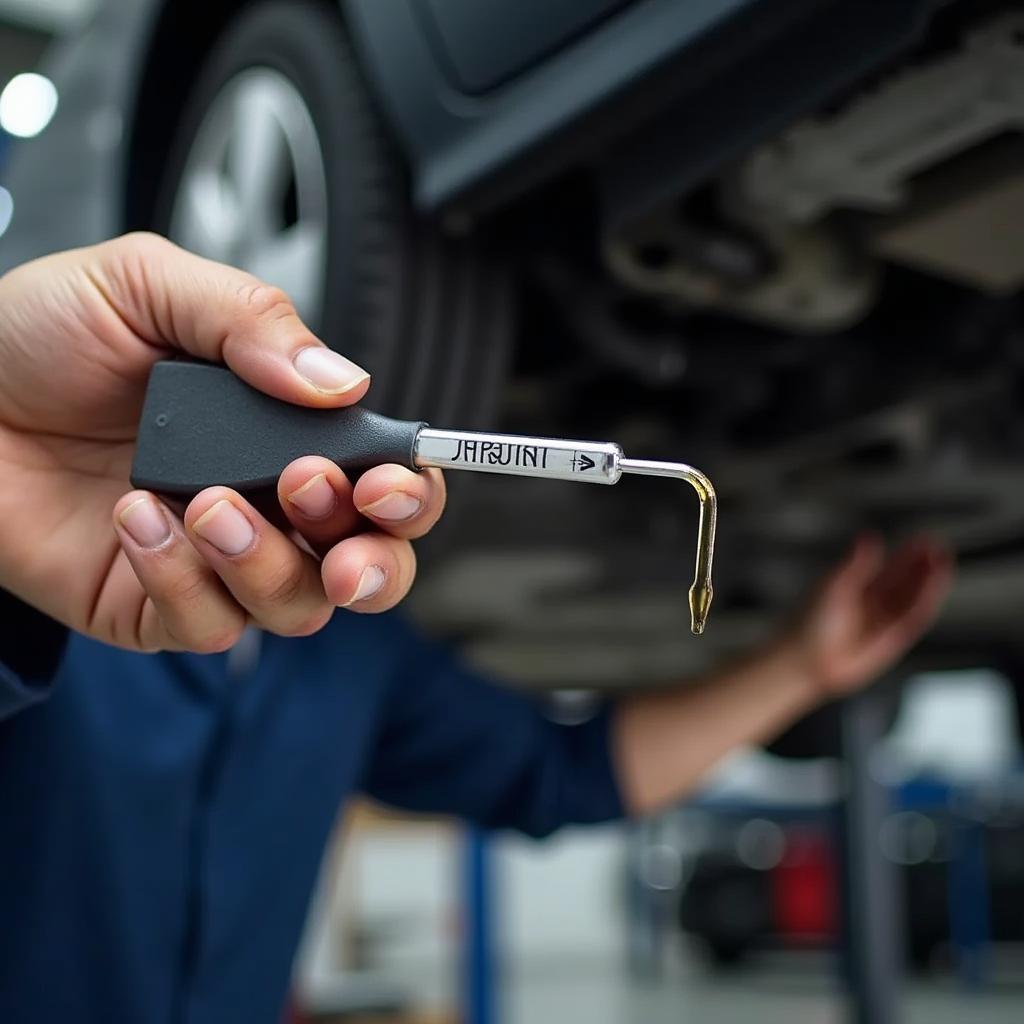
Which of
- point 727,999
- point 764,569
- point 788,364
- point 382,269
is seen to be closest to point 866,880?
point 764,569

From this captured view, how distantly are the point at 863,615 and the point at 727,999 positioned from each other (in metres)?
2.67

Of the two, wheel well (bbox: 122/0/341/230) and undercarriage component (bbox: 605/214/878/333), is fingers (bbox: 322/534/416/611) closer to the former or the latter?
undercarriage component (bbox: 605/214/878/333)

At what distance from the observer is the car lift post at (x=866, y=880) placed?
1748 millimetres

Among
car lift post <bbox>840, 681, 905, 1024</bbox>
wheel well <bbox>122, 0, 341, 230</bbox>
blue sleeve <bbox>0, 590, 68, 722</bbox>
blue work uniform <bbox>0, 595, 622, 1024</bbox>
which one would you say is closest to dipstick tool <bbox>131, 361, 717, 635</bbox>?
blue sleeve <bbox>0, 590, 68, 722</bbox>

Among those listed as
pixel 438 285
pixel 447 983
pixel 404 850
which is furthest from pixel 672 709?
pixel 404 850

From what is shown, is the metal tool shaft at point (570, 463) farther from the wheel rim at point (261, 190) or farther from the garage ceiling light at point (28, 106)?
the garage ceiling light at point (28, 106)

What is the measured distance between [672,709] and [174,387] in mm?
844

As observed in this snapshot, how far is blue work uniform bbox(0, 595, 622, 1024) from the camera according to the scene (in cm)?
81

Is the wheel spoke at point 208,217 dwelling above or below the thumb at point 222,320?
above

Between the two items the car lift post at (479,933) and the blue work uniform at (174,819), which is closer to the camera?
the blue work uniform at (174,819)

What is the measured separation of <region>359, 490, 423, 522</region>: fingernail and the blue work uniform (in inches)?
14.1

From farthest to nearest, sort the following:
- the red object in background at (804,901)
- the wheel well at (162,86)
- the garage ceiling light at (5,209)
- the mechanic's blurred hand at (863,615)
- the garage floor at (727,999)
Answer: the red object in background at (804,901), the garage floor at (727,999), the garage ceiling light at (5,209), the mechanic's blurred hand at (863,615), the wheel well at (162,86)

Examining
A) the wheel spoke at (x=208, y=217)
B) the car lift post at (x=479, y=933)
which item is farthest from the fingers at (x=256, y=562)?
the car lift post at (x=479, y=933)

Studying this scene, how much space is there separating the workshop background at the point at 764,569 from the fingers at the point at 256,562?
39 cm
